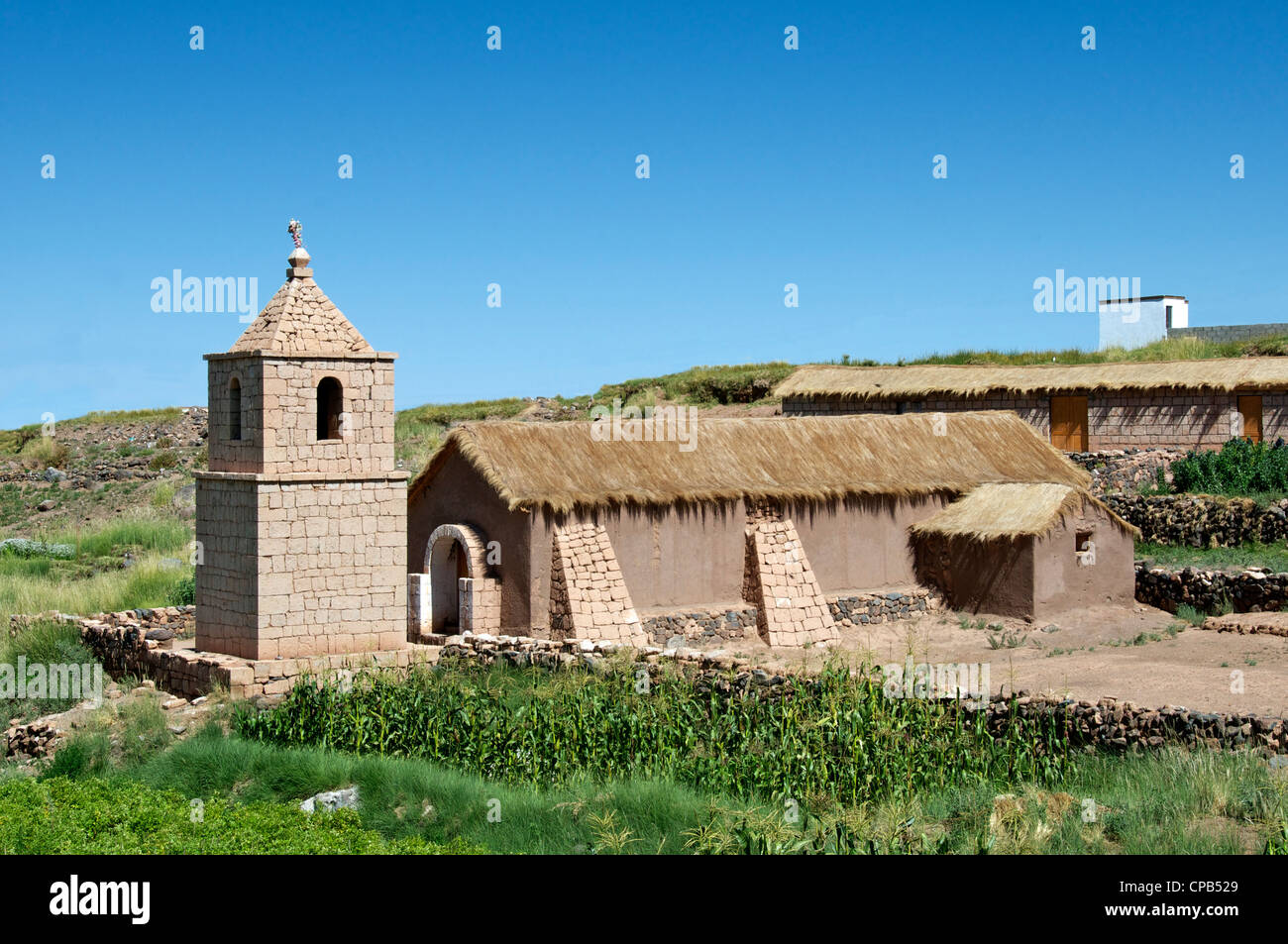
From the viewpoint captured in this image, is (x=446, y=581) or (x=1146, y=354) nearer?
(x=446, y=581)

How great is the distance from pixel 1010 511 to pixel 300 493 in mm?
12020

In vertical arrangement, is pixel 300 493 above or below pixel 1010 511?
above

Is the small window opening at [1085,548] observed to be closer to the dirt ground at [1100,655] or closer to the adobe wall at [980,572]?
the dirt ground at [1100,655]

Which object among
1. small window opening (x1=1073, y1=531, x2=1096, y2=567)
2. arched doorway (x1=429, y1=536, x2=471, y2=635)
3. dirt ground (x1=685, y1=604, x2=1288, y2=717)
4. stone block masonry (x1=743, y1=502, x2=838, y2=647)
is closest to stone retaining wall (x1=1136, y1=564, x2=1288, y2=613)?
dirt ground (x1=685, y1=604, x2=1288, y2=717)

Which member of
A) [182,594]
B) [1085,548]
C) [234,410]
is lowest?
[182,594]

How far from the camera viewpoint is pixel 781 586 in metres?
21.1

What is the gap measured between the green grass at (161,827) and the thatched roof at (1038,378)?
27.0 metres

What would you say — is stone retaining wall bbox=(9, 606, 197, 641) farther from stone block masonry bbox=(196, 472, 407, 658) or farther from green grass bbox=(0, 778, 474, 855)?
green grass bbox=(0, 778, 474, 855)

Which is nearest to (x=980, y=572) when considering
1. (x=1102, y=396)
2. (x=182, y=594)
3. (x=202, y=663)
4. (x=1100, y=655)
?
(x=1100, y=655)

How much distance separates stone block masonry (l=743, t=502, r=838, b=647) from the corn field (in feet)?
18.2

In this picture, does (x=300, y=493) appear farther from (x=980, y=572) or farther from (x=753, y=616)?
(x=980, y=572)

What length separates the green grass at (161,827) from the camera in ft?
30.2

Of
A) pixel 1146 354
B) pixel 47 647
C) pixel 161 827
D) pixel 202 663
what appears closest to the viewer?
pixel 161 827

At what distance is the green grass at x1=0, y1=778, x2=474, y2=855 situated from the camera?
9.20 metres
